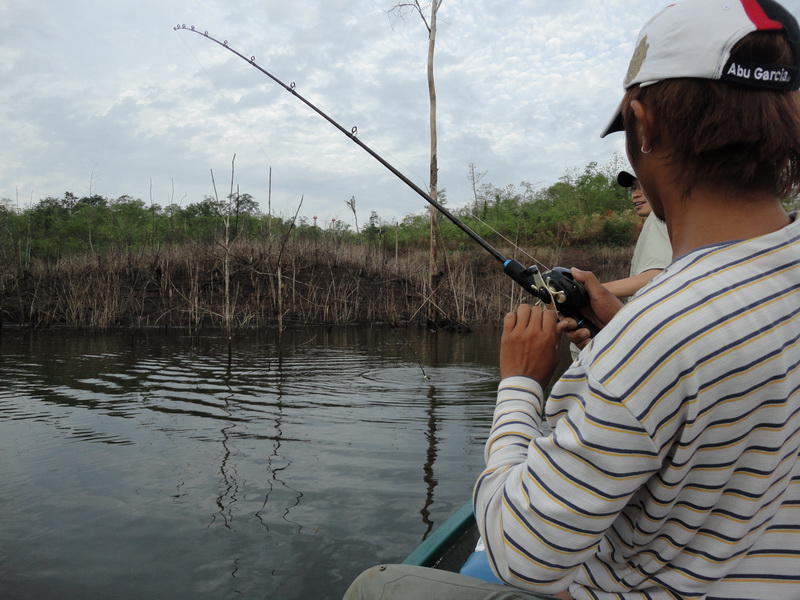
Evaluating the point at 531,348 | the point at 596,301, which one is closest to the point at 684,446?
the point at 531,348

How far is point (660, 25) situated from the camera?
3.29ft

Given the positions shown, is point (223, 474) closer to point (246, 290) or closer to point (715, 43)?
point (715, 43)

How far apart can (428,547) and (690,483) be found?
4.60 ft

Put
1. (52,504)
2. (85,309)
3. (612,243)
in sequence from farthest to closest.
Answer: (612,243) → (85,309) → (52,504)

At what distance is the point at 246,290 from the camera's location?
19.2 m

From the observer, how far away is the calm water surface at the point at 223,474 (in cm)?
291

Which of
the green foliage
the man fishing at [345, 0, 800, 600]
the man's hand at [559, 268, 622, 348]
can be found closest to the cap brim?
the man fishing at [345, 0, 800, 600]

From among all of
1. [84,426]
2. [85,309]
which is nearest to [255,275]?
[85,309]

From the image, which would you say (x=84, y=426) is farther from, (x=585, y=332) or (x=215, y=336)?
(x=215, y=336)

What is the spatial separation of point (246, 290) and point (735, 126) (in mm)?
18976

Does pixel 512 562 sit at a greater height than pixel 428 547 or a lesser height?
greater

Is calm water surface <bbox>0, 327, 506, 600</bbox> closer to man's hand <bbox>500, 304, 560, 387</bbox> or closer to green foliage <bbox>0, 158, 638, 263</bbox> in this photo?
man's hand <bbox>500, 304, 560, 387</bbox>

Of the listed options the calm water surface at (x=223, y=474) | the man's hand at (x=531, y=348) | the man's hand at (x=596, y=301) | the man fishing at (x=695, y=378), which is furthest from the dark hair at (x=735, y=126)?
the calm water surface at (x=223, y=474)

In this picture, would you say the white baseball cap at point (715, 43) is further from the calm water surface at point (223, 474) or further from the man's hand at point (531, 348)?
the calm water surface at point (223, 474)
